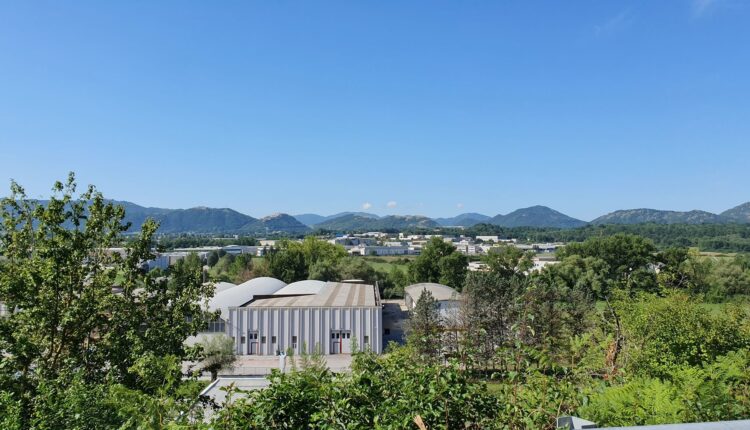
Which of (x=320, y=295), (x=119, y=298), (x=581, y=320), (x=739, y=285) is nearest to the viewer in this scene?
(x=119, y=298)

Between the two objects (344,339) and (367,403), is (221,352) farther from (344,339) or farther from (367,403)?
(367,403)

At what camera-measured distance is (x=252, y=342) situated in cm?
2869

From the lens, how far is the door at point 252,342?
28.6m

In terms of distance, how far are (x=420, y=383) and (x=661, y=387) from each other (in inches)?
72.7

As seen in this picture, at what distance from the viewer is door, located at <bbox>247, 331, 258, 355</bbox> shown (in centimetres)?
2859

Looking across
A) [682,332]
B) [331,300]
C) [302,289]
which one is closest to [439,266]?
[302,289]

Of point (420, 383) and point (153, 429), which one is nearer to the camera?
point (153, 429)

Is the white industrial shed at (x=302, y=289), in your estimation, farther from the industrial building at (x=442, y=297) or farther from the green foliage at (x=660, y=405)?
the green foliage at (x=660, y=405)

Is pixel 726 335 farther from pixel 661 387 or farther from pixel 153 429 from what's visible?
pixel 153 429

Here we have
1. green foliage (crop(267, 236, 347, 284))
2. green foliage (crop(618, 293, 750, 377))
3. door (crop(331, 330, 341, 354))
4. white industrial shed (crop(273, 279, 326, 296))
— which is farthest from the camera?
green foliage (crop(267, 236, 347, 284))

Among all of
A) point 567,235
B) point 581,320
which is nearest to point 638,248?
point 581,320

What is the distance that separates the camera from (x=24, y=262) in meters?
6.91

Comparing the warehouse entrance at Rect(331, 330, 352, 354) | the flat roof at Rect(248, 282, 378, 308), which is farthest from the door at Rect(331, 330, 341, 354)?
the flat roof at Rect(248, 282, 378, 308)

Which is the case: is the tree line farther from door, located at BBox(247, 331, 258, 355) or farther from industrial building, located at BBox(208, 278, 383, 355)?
door, located at BBox(247, 331, 258, 355)
